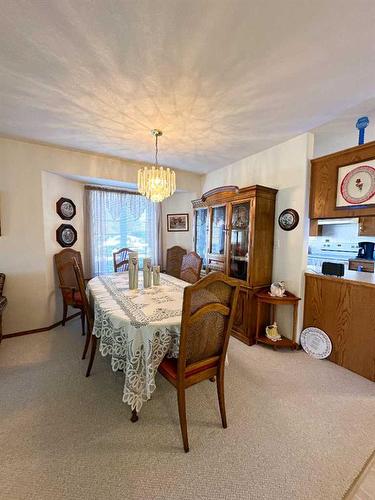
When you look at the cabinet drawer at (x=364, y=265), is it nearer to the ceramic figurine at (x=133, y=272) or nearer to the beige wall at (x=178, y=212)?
the beige wall at (x=178, y=212)

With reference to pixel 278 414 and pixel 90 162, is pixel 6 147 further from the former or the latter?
pixel 278 414

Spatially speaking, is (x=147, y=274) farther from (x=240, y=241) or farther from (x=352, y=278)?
(x=352, y=278)

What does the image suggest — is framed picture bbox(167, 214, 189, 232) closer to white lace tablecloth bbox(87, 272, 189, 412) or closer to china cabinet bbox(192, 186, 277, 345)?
china cabinet bbox(192, 186, 277, 345)

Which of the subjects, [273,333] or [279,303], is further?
[273,333]

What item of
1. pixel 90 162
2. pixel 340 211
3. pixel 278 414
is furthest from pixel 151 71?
pixel 278 414

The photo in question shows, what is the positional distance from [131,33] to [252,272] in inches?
93.6

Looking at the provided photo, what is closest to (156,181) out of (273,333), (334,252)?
(273,333)

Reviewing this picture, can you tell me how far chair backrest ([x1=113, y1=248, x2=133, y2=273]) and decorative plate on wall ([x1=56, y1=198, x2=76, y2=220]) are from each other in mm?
898

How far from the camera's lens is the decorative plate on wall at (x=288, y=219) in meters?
2.52

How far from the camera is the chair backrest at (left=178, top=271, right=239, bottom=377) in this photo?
48.5 inches

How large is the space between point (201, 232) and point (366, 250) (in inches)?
115

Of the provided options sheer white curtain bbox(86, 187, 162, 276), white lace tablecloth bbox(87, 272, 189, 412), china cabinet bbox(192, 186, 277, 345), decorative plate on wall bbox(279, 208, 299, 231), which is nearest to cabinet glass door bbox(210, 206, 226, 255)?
china cabinet bbox(192, 186, 277, 345)

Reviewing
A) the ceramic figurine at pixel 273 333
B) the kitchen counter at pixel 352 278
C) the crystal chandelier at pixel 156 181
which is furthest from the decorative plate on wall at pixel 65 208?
Answer: the kitchen counter at pixel 352 278

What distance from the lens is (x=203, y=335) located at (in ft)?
4.52
